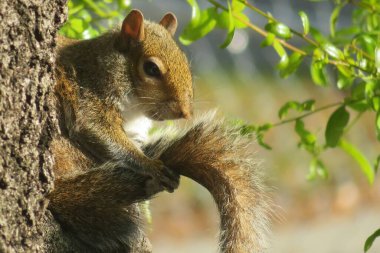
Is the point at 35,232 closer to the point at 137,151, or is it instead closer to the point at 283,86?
the point at 137,151

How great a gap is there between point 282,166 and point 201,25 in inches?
138

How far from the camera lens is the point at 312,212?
5039mm

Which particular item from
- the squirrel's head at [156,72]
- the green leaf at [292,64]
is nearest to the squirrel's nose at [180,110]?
the squirrel's head at [156,72]

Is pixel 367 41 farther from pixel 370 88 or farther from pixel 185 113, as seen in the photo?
pixel 185 113

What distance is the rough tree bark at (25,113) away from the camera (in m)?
1.39

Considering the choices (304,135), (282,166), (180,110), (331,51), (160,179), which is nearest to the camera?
(160,179)

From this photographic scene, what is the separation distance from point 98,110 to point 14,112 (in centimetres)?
48

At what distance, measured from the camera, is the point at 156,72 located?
2006 millimetres

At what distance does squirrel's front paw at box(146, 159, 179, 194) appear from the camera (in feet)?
5.76

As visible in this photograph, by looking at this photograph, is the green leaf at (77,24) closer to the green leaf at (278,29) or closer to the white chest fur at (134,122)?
the white chest fur at (134,122)

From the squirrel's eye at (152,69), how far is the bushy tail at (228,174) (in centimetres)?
23

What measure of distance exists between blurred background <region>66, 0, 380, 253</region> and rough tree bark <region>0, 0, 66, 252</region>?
2.42m

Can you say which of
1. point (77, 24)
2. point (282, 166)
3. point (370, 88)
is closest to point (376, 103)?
point (370, 88)

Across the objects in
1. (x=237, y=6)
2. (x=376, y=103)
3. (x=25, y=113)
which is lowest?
(x=25, y=113)
